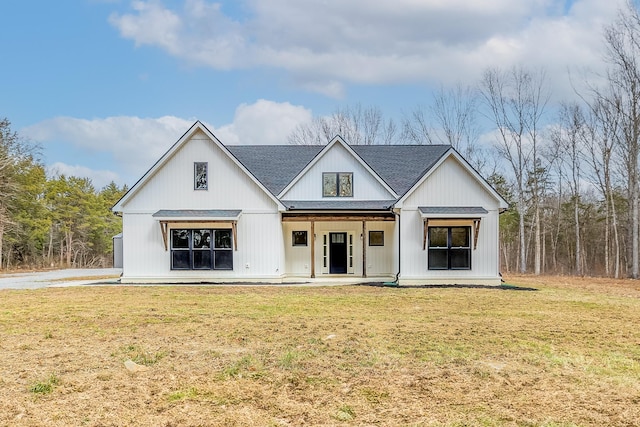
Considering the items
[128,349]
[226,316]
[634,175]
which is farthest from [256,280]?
[634,175]

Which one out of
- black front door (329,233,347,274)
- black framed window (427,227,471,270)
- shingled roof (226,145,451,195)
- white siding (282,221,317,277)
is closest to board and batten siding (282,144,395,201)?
shingled roof (226,145,451,195)

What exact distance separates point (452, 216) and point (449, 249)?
4.65 feet

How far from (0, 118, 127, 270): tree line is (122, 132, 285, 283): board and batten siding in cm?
1519

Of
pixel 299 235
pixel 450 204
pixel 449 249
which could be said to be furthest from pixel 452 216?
pixel 299 235

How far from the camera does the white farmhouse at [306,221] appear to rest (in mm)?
17359

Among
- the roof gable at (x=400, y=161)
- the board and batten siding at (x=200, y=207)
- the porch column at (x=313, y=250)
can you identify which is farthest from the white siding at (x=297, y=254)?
the roof gable at (x=400, y=161)

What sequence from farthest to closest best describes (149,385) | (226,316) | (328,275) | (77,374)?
1. (328,275)
2. (226,316)
3. (77,374)
4. (149,385)

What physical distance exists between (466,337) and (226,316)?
4.97 meters

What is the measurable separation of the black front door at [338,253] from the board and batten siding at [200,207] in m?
2.66

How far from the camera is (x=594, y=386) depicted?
5289mm

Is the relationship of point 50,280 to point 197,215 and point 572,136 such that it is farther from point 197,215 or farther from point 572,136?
point 572,136

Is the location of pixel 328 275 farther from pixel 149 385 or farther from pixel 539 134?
pixel 539 134

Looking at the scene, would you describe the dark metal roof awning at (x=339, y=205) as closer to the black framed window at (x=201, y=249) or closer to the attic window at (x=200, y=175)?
the black framed window at (x=201, y=249)

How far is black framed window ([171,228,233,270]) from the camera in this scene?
1827 centimetres
